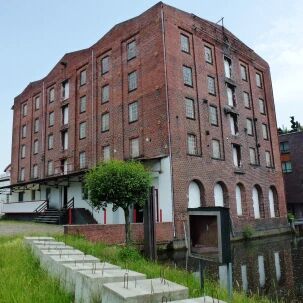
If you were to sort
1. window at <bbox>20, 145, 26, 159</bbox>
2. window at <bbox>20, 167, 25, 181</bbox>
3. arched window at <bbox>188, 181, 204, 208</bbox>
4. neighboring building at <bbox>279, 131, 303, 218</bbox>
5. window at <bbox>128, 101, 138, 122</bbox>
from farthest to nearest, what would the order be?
neighboring building at <bbox>279, 131, 303, 218</bbox> < window at <bbox>20, 145, 26, 159</bbox> < window at <bbox>20, 167, 25, 181</bbox> < window at <bbox>128, 101, 138, 122</bbox> < arched window at <bbox>188, 181, 204, 208</bbox>

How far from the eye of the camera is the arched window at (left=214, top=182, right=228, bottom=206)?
86.6ft

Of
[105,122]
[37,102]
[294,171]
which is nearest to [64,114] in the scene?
[37,102]

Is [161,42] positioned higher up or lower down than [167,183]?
higher up

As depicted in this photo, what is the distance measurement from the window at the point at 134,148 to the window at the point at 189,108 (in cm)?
431

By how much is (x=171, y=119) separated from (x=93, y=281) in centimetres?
1989

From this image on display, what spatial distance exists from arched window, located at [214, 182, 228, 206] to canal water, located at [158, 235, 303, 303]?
583 cm

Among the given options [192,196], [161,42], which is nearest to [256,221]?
[192,196]

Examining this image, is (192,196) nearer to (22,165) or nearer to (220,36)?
(220,36)

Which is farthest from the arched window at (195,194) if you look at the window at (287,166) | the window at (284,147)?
the window at (284,147)

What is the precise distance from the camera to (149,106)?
25391 mm

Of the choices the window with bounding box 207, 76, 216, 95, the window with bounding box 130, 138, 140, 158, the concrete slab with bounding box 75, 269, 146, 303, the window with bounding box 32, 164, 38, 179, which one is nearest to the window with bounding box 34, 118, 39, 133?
the window with bounding box 32, 164, 38, 179

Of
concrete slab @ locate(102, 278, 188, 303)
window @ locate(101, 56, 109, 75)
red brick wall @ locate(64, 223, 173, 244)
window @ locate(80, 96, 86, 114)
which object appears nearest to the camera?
concrete slab @ locate(102, 278, 188, 303)

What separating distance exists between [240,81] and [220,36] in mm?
4537

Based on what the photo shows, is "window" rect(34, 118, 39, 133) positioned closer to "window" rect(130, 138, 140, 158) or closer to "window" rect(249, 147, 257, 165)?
"window" rect(130, 138, 140, 158)
